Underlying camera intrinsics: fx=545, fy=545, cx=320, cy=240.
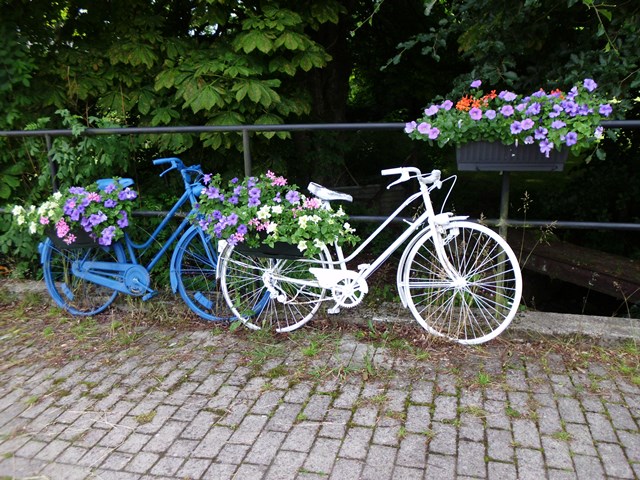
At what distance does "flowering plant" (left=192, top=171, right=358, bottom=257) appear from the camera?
3.32 metres

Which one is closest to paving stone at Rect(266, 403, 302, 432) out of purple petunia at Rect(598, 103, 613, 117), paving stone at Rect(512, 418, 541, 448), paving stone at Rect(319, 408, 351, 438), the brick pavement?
the brick pavement

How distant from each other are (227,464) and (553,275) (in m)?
4.11

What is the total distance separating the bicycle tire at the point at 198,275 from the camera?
3.85m

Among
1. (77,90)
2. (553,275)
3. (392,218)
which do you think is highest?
(77,90)

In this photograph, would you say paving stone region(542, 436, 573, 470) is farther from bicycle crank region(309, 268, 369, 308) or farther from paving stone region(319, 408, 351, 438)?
bicycle crank region(309, 268, 369, 308)

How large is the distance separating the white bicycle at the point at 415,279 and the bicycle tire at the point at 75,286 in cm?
111

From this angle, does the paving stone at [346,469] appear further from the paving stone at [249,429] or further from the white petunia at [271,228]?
the white petunia at [271,228]

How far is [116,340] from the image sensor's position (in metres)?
3.69

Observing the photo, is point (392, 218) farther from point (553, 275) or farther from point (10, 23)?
point (10, 23)

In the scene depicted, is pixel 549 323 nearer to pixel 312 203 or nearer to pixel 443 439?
pixel 443 439

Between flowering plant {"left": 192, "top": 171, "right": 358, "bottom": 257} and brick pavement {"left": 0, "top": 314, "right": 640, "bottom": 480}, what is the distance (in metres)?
0.70

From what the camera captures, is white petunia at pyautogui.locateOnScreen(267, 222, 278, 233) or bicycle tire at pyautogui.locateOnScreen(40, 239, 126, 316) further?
bicycle tire at pyautogui.locateOnScreen(40, 239, 126, 316)

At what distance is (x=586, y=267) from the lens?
5148 millimetres

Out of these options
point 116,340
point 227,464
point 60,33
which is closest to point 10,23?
point 60,33
